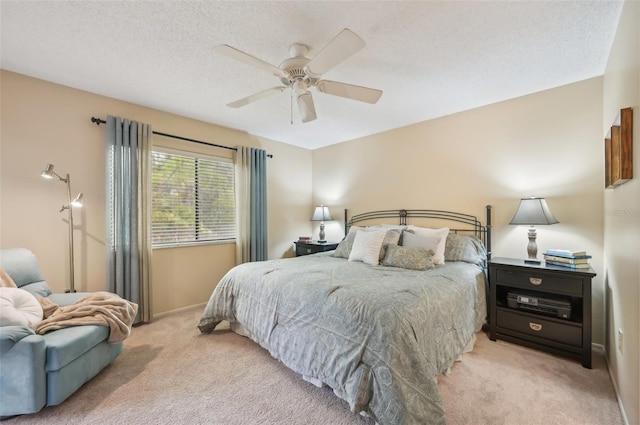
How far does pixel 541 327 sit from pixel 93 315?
12.4ft

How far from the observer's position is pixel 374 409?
148 cm

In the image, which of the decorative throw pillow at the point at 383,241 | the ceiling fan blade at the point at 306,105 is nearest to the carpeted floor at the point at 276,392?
the decorative throw pillow at the point at 383,241

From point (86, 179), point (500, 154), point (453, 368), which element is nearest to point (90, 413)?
point (86, 179)

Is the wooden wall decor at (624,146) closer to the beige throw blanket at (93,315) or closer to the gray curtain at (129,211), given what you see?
the beige throw blanket at (93,315)

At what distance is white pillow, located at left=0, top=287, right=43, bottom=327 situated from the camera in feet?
5.68

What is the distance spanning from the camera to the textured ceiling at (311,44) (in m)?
1.75

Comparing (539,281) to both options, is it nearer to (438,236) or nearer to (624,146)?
(438,236)

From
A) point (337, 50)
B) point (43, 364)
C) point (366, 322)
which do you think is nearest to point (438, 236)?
point (366, 322)

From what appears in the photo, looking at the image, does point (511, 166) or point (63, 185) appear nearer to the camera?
point (63, 185)

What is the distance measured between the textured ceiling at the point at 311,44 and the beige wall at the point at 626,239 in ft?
1.00

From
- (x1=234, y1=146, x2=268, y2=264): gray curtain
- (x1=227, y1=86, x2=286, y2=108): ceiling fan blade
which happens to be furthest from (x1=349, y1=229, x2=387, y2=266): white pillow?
(x1=227, y1=86, x2=286, y2=108): ceiling fan blade

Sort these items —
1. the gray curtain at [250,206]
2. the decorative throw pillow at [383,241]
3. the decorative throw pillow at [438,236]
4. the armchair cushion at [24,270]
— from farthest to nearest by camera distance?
the gray curtain at [250,206] → the decorative throw pillow at [383,241] → the decorative throw pillow at [438,236] → the armchair cushion at [24,270]

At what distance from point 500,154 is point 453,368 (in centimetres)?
238

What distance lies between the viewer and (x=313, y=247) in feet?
14.6
